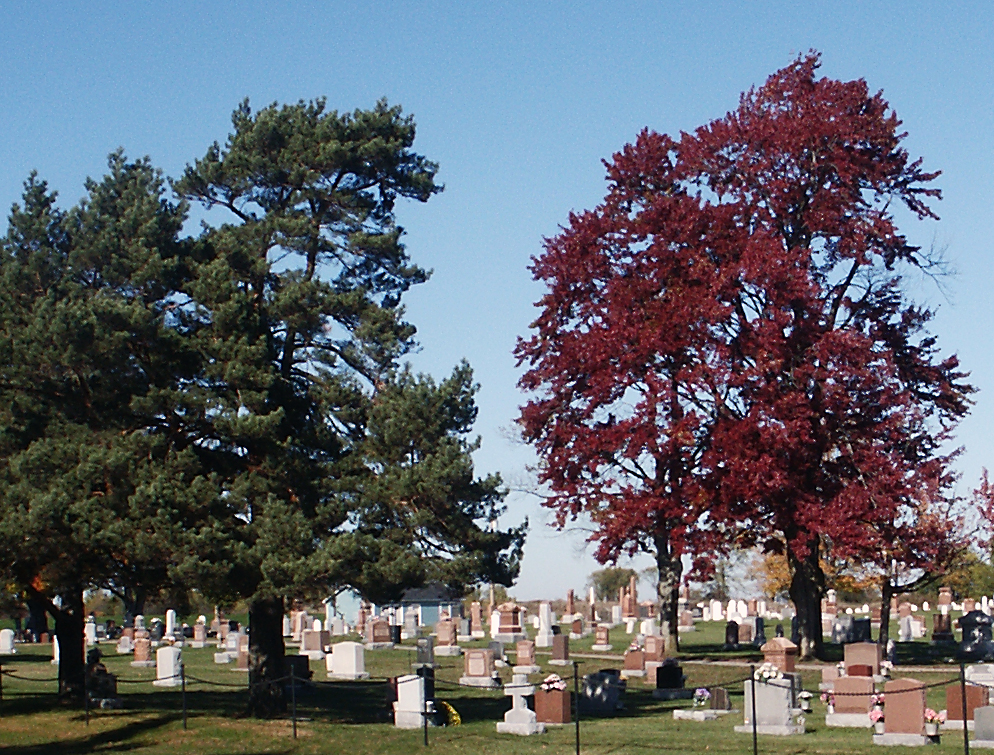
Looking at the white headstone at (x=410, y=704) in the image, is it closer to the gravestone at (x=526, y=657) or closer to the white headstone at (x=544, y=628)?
the gravestone at (x=526, y=657)

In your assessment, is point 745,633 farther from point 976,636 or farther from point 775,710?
point 775,710

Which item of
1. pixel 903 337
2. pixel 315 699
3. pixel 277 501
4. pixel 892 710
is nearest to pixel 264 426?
pixel 277 501

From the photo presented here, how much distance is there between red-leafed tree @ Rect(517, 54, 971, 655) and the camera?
107 ft

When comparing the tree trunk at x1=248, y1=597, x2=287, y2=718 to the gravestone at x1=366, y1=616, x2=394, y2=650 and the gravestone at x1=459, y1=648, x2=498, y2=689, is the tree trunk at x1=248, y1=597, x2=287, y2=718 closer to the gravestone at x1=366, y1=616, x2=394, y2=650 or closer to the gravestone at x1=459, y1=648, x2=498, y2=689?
the gravestone at x1=459, y1=648, x2=498, y2=689

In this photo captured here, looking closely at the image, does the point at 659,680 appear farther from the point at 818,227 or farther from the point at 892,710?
the point at 818,227

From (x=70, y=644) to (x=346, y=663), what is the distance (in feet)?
33.4

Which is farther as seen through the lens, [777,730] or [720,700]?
[720,700]

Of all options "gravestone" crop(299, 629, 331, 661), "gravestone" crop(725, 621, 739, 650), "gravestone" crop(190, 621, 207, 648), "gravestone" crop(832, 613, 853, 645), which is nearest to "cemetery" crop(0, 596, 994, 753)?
"gravestone" crop(299, 629, 331, 661)

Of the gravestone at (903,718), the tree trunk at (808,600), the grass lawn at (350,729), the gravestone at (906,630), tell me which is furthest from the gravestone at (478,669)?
the gravestone at (906,630)

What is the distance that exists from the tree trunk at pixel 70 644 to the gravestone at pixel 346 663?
9.65m

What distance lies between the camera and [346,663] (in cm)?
3641

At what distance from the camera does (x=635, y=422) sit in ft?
112

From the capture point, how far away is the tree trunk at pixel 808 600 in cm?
3516

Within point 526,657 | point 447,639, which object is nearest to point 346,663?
point 526,657
